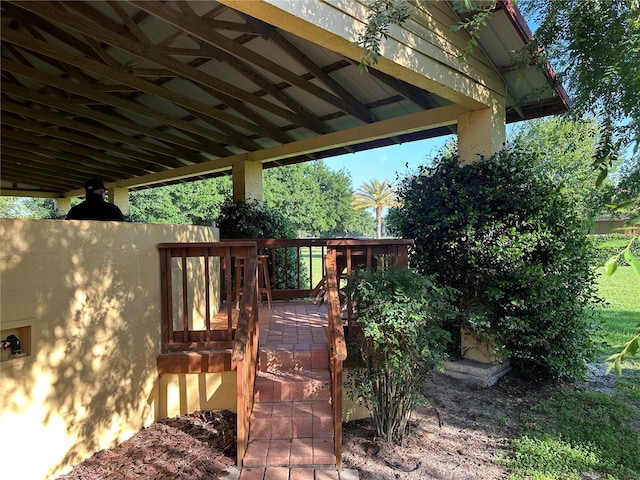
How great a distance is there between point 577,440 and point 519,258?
1.70 metres

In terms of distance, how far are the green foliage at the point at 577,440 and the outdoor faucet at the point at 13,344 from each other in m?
3.45

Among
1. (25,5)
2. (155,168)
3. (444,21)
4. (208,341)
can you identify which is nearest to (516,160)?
(444,21)

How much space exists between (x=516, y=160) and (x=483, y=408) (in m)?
2.71

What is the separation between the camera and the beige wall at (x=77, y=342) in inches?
89.2

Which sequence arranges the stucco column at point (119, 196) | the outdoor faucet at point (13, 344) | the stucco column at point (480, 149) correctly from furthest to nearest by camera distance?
the stucco column at point (119, 196)
the stucco column at point (480, 149)
the outdoor faucet at point (13, 344)

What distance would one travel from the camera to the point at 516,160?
414 centimetres

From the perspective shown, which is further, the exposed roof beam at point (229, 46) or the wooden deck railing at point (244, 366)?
the exposed roof beam at point (229, 46)

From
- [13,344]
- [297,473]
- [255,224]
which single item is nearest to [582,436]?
[297,473]

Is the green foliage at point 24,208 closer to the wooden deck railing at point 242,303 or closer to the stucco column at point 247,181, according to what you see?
the stucco column at point 247,181

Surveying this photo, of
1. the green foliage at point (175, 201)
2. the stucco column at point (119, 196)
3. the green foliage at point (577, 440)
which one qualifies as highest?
the green foliage at point (175, 201)

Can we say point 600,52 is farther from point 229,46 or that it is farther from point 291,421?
point 291,421

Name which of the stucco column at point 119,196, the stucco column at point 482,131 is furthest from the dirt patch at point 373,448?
the stucco column at point 119,196

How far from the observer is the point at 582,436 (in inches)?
121

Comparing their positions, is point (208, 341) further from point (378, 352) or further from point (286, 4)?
point (286, 4)
